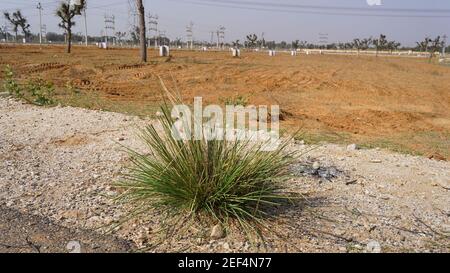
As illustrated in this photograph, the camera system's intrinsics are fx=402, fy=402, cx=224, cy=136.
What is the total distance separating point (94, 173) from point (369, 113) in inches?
294

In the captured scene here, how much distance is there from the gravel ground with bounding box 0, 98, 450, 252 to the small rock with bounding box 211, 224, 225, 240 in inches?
1.8

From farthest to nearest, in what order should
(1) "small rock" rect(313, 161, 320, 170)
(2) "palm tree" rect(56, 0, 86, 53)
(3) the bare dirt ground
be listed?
(2) "palm tree" rect(56, 0, 86, 53), (3) the bare dirt ground, (1) "small rock" rect(313, 161, 320, 170)

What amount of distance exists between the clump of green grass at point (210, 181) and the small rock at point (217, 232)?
0.07 m

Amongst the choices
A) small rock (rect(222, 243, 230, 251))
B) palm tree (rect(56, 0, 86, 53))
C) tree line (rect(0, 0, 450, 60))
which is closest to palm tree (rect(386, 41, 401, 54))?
tree line (rect(0, 0, 450, 60))

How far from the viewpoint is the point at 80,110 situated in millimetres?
7230

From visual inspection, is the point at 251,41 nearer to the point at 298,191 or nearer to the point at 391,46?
the point at 391,46

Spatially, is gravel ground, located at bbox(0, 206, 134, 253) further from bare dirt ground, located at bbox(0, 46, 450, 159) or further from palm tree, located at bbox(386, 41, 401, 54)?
palm tree, located at bbox(386, 41, 401, 54)

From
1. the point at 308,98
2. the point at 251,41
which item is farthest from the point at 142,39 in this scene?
the point at 251,41

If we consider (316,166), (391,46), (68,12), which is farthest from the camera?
(391,46)

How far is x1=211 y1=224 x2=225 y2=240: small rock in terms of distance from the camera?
269 centimetres

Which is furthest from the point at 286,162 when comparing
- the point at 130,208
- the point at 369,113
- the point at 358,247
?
the point at 369,113

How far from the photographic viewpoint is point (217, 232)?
270cm

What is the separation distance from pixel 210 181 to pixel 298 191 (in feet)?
3.18
